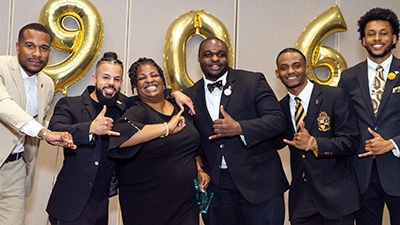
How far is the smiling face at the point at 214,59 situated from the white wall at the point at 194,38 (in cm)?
147

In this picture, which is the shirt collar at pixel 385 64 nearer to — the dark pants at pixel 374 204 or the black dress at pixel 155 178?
the dark pants at pixel 374 204

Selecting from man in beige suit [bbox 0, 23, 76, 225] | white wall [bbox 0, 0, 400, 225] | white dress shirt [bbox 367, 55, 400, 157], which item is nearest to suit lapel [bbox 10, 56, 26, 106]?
man in beige suit [bbox 0, 23, 76, 225]

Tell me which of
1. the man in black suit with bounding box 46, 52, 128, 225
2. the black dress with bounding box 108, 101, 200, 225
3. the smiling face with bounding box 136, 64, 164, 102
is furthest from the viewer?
the smiling face with bounding box 136, 64, 164, 102

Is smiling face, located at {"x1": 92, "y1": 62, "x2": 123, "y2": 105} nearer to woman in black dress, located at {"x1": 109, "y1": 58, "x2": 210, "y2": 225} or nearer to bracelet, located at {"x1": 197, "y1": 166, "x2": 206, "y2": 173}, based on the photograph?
woman in black dress, located at {"x1": 109, "y1": 58, "x2": 210, "y2": 225}

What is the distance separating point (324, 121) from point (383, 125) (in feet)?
1.28

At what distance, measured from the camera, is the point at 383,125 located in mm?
2992

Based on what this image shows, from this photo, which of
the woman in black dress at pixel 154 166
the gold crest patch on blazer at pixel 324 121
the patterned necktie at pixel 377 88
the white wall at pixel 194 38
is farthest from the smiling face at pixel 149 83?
the white wall at pixel 194 38

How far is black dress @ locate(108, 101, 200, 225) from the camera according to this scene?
280 cm

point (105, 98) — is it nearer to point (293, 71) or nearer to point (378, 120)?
point (293, 71)

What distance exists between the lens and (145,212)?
2.82 meters

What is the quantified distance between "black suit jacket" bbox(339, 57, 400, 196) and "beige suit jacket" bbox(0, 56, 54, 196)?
207 centimetres

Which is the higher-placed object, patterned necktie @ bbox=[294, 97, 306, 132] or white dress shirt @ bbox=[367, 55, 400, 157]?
white dress shirt @ bbox=[367, 55, 400, 157]

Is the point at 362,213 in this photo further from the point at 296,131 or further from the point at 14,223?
the point at 14,223

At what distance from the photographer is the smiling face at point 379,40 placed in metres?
3.10
